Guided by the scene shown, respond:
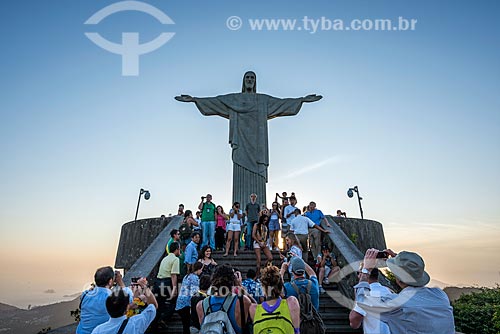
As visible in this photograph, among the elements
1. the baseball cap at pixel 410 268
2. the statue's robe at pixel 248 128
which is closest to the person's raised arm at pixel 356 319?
the baseball cap at pixel 410 268

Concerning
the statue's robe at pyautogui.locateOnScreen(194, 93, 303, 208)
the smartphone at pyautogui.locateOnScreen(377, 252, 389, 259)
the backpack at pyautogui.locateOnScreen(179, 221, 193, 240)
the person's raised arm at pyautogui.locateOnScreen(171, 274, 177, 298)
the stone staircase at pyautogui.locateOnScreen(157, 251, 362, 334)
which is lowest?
the stone staircase at pyautogui.locateOnScreen(157, 251, 362, 334)

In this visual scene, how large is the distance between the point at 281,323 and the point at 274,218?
6449 millimetres

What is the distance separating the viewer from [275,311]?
316 centimetres

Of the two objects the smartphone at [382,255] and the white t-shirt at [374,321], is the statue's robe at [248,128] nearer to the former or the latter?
the smartphone at [382,255]

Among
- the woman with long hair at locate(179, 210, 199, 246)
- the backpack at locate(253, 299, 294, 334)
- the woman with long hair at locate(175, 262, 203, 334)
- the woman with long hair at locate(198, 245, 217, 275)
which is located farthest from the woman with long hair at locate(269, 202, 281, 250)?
the backpack at locate(253, 299, 294, 334)

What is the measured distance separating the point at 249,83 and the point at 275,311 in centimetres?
1322

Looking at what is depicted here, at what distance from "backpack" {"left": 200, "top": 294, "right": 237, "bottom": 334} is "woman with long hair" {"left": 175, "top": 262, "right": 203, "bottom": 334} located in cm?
239

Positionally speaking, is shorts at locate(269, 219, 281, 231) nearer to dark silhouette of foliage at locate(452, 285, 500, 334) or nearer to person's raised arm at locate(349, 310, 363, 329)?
dark silhouette of foliage at locate(452, 285, 500, 334)

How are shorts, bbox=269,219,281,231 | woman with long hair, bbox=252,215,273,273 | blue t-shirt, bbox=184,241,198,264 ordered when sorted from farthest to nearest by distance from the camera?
1. shorts, bbox=269,219,281,231
2. woman with long hair, bbox=252,215,273,273
3. blue t-shirt, bbox=184,241,198,264

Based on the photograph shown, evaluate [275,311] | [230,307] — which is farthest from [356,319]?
[230,307]

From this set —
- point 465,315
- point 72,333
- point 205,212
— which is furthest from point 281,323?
point 465,315

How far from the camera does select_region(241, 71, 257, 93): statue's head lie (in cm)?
1560

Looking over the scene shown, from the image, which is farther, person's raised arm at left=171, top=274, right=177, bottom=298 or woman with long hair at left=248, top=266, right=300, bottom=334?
person's raised arm at left=171, top=274, right=177, bottom=298

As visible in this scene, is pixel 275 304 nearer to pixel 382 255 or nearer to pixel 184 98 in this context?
pixel 382 255
